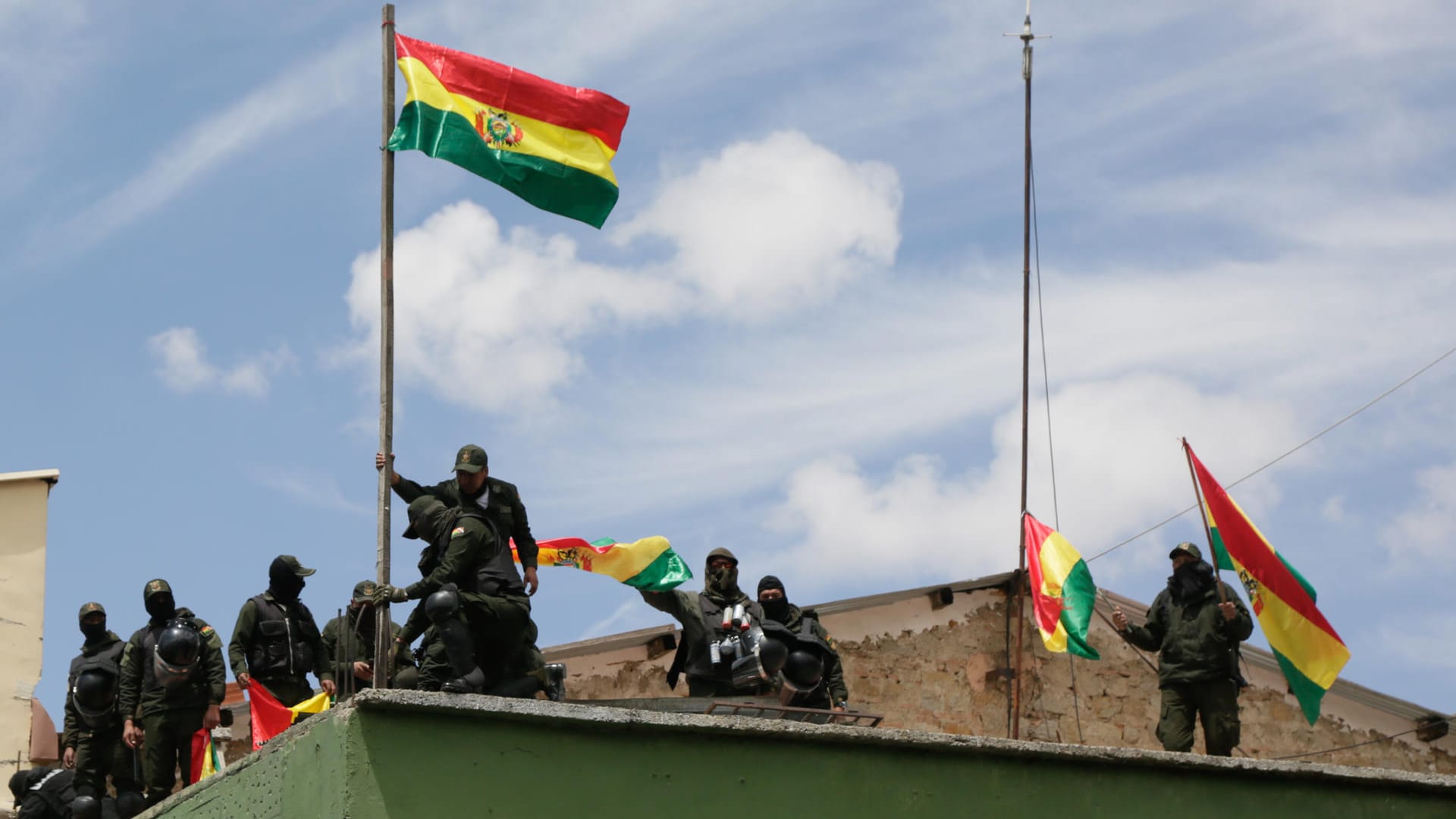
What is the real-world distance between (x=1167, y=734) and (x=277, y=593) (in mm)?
5482

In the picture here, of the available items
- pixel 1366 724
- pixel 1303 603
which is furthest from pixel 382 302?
pixel 1366 724

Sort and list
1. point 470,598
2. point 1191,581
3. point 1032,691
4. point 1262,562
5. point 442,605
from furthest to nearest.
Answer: point 1032,691 → point 1262,562 → point 1191,581 → point 470,598 → point 442,605

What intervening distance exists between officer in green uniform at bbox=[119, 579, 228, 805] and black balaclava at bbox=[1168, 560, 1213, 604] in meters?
5.79

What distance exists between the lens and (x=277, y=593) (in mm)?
11258

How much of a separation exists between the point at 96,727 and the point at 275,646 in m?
1.15

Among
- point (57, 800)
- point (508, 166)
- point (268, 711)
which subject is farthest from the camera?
point (268, 711)

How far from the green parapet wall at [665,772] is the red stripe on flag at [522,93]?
402 centimetres

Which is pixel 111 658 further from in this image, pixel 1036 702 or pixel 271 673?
pixel 1036 702

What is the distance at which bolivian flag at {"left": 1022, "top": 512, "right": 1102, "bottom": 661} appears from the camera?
45.8 feet

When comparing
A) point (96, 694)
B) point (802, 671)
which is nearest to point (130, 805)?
point (96, 694)

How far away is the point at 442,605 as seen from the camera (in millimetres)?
8695

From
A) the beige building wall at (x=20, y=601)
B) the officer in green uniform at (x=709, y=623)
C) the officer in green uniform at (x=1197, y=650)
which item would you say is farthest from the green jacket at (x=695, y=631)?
the beige building wall at (x=20, y=601)

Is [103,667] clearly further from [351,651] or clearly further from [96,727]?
[351,651]

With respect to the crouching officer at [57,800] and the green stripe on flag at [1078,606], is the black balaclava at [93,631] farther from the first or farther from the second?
the green stripe on flag at [1078,606]
